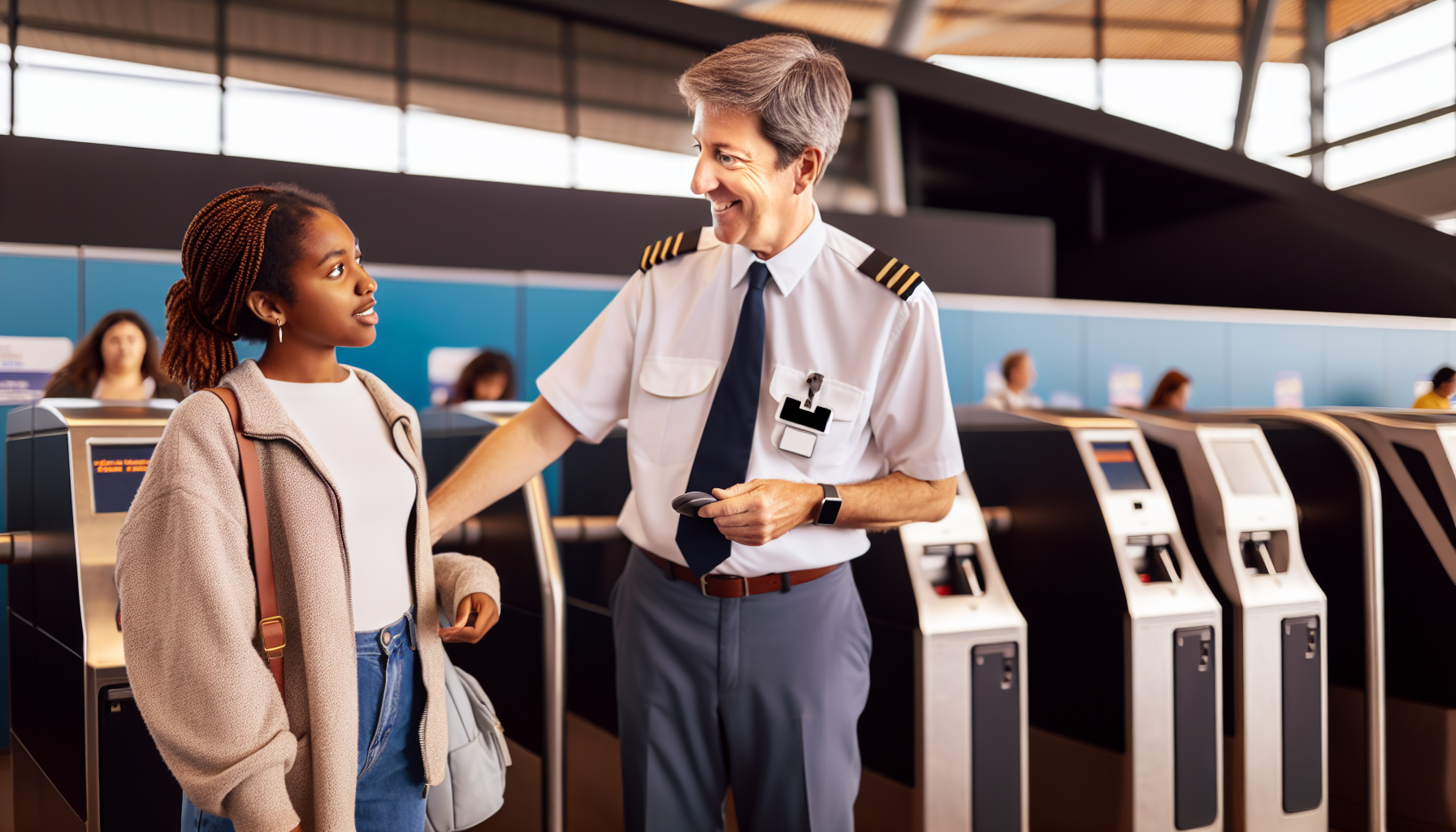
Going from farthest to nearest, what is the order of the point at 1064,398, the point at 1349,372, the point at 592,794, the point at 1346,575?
the point at 1349,372 < the point at 1064,398 < the point at 1346,575 < the point at 592,794

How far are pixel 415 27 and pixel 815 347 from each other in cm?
641

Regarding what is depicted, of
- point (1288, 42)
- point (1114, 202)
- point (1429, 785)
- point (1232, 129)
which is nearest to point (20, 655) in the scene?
point (1429, 785)

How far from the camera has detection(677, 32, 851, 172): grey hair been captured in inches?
47.7

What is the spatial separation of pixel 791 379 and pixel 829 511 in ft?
0.65

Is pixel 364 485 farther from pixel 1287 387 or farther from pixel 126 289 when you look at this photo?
pixel 1287 387

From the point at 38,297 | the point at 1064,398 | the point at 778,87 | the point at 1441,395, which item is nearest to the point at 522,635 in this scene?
the point at 778,87

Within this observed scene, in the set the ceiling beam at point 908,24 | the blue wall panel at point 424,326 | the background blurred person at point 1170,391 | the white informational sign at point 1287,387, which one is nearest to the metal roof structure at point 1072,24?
the ceiling beam at point 908,24

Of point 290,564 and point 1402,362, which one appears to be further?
point 1402,362

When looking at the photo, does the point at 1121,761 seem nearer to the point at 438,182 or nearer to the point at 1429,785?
the point at 1429,785

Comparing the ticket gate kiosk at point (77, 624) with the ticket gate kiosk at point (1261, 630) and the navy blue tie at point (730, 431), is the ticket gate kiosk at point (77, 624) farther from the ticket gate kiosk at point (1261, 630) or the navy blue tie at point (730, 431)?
the ticket gate kiosk at point (1261, 630)

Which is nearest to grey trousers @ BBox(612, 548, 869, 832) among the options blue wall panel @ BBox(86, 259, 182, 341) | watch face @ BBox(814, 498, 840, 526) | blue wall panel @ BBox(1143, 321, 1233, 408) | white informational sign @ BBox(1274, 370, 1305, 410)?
watch face @ BBox(814, 498, 840, 526)

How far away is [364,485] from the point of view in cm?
106

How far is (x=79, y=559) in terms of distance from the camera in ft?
4.96

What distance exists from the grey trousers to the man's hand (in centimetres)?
17
